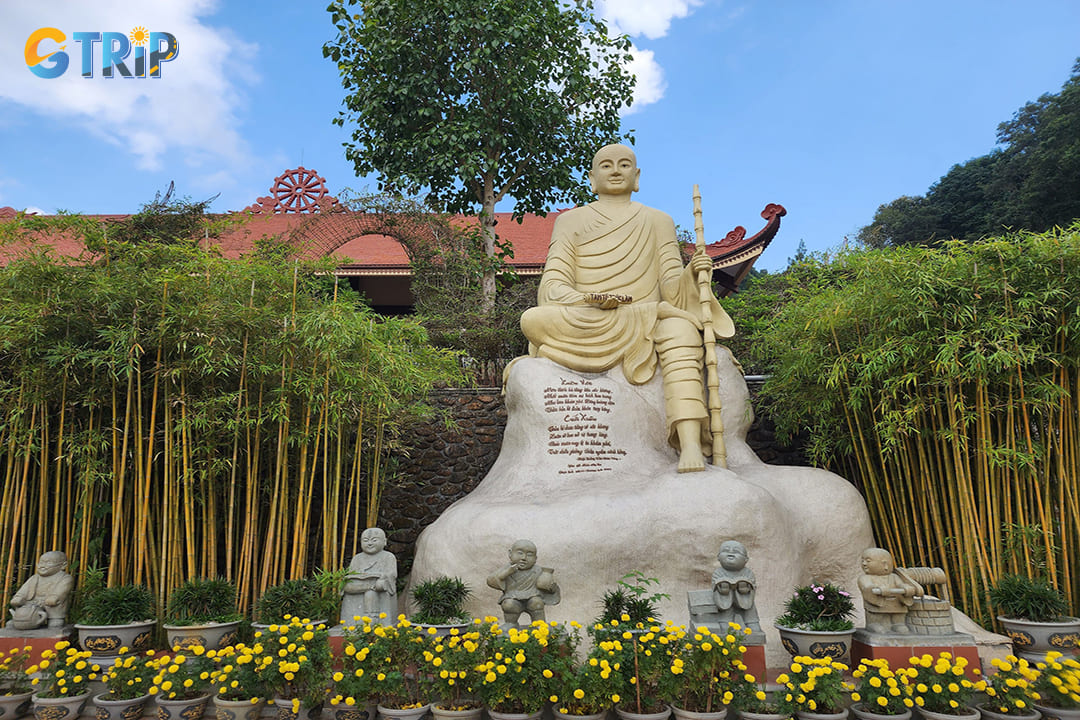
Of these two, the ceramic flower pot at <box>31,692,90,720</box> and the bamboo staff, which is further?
the bamboo staff

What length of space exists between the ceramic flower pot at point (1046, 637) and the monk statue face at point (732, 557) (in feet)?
5.57

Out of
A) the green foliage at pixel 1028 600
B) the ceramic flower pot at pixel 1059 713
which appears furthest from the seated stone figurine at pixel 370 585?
the green foliage at pixel 1028 600

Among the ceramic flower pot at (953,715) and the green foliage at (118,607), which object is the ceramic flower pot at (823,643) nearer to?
the ceramic flower pot at (953,715)

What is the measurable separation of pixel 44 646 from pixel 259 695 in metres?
→ 1.72

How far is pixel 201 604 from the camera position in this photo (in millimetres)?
4098

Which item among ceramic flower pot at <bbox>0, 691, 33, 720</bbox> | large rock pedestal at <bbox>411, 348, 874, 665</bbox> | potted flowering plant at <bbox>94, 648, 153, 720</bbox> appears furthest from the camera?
large rock pedestal at <bbox>411, 348, 874, 665</bbox>

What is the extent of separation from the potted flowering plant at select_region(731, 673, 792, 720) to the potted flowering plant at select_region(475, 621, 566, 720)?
0.81 meters

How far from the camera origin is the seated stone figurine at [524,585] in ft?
12.4

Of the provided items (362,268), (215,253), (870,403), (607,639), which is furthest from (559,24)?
(607,639)

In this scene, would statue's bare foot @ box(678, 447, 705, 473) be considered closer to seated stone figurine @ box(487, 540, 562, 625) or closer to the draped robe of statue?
the draped robe of statue

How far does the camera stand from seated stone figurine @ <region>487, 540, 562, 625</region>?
12.4 feet

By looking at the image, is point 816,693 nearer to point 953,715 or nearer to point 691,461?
point 953,715

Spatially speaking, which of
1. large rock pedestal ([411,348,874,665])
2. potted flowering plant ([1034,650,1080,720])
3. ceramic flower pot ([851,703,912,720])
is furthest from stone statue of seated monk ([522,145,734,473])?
potted flowering plant ([1034,650,1080,720])

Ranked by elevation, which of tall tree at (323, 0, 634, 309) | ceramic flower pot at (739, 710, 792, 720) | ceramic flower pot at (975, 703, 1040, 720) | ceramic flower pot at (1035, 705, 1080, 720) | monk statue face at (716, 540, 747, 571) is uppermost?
tall tree at (323, 0, 634, 309)
